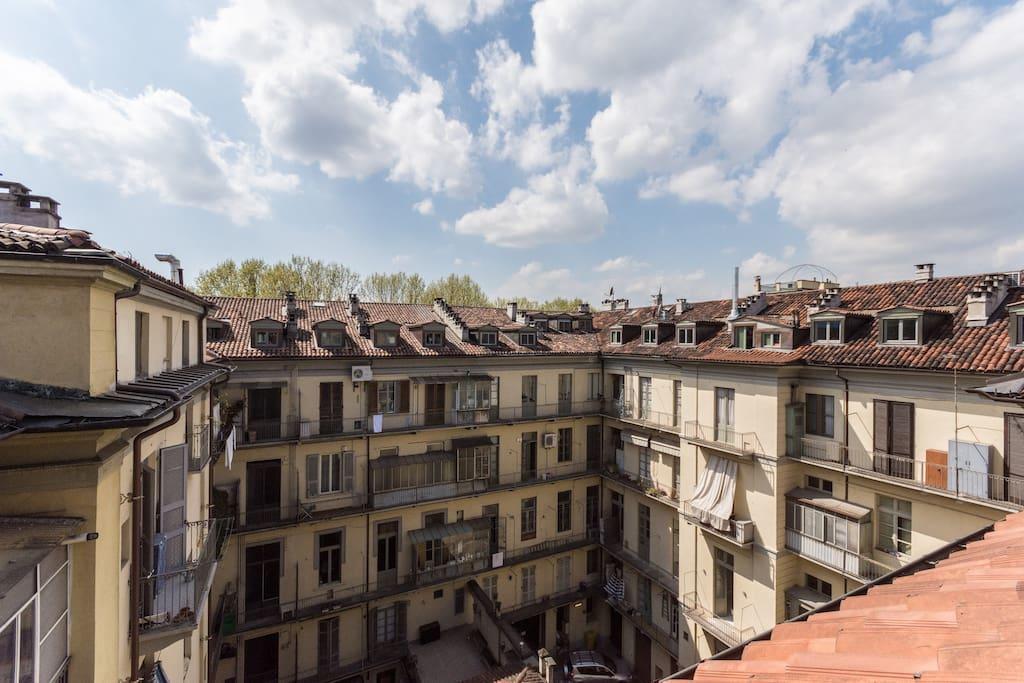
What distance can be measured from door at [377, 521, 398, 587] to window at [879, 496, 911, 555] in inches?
706

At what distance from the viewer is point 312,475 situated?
19219mm

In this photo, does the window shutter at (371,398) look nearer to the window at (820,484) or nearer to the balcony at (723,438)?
the balcony at (723,438)

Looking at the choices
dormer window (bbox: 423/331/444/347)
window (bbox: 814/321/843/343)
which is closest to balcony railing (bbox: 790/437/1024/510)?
window (bbox: 814/321/843/343)

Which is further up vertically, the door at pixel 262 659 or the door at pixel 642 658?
the door at pixel 262 659

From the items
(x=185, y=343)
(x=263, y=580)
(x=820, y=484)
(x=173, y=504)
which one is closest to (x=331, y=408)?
(x=263, y=580)

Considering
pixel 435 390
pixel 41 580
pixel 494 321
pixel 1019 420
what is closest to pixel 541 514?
pixel 435 390

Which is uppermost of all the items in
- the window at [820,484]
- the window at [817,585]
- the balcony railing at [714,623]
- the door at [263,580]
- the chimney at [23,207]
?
the chimney at [23,207]

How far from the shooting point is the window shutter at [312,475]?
19122 mm

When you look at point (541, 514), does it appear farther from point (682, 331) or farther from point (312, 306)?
point (312, 306)

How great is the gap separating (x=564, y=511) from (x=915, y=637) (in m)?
23.2

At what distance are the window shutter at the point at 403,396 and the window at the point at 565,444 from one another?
28.1 ft

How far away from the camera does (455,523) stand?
864 inches

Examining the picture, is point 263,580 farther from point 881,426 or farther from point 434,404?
point 881,426

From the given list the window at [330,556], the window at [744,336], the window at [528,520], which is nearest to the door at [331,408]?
the window at [330,556]
